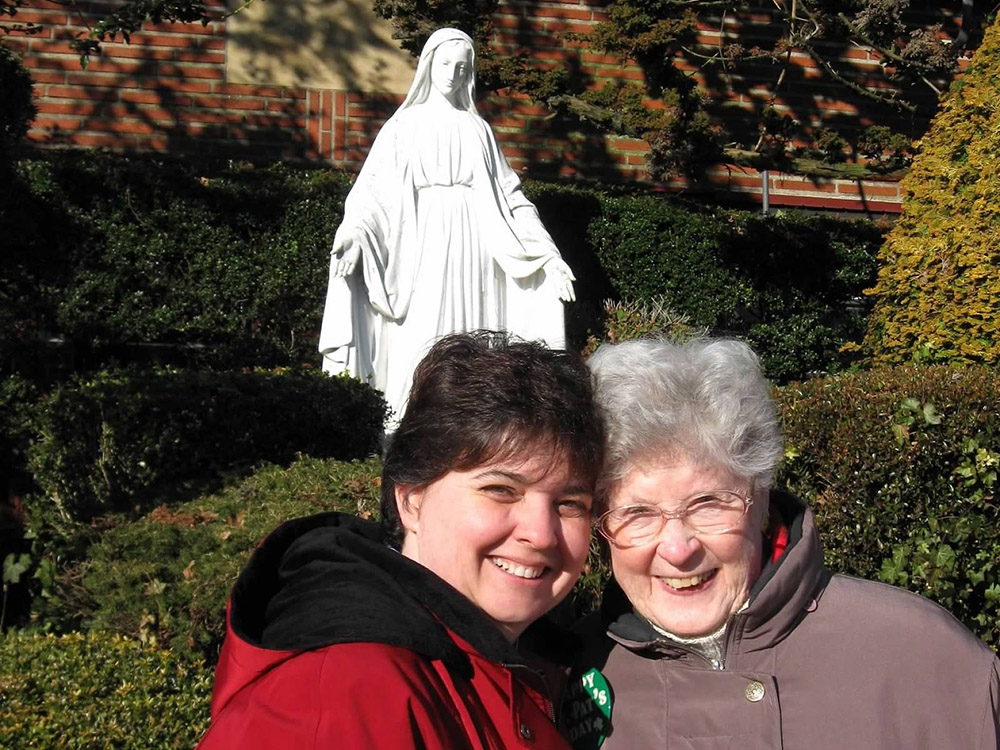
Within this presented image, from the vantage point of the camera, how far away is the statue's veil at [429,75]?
21.5 ft

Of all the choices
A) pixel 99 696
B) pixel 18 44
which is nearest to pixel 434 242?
pixel 99 696

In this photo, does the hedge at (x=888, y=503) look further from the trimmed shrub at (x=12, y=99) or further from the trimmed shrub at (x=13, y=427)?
the trimmed shrub at (x=12, y=99)

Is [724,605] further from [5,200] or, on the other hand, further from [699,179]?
[699,179]

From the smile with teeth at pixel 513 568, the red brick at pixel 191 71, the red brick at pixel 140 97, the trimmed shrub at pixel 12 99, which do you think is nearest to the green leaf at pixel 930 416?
the smile with teeth at pixel 513 568

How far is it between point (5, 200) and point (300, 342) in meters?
2.42

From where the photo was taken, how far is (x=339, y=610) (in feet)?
4.80

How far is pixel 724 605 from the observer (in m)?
1.85

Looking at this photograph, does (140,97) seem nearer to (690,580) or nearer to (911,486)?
(911,486)

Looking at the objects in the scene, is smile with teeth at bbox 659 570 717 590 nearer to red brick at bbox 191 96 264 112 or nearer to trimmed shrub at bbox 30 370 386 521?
trimmed shrub at bbox 30 370 386 521

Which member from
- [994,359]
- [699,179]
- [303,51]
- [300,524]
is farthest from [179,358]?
[300,524]

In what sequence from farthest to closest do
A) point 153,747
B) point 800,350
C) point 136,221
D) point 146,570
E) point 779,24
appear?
point 779,24 → point 800,350 → point 136,221 → point 146,570 → point 153,747

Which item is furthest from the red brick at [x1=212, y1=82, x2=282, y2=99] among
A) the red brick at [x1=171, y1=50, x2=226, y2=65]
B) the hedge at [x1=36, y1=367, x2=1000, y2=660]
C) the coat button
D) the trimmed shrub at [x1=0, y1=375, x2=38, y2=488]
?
the coat button

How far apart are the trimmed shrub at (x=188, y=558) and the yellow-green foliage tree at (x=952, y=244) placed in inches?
118

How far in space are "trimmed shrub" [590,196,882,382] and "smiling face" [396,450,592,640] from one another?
24.9 feet
